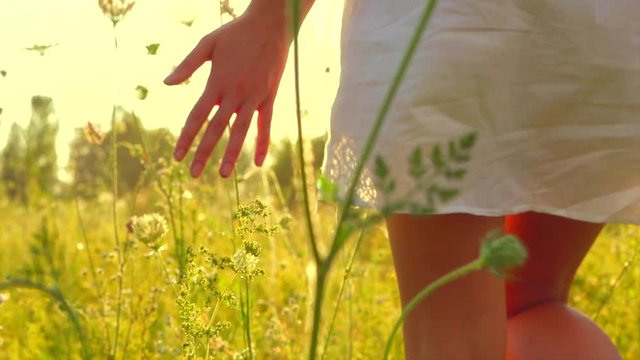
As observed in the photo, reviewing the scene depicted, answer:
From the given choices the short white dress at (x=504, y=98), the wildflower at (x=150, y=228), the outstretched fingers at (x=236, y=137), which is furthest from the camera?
the wildflower at (x=150, y=228)

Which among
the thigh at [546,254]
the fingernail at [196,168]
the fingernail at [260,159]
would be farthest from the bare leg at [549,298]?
the fingernail at [196,168]

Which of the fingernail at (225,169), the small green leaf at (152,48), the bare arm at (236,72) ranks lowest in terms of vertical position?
the fingernail at (225,169)

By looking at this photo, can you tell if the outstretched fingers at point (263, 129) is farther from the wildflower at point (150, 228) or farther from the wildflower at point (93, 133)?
the wildflower at point (93, 133)

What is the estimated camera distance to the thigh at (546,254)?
2111 millimetres

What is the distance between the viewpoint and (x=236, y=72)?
175cm

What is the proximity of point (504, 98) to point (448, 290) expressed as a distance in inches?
10.4

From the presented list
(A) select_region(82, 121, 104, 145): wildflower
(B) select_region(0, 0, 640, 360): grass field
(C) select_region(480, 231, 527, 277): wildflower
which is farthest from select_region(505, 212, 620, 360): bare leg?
(C) select_region(480, 231, 527, 277): wildflower

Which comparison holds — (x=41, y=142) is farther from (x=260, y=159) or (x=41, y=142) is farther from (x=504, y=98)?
(x=504, y=98)

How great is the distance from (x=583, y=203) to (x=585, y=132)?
0.34 ft

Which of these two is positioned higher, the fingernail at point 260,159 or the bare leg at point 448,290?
the fingernail at point 260,159

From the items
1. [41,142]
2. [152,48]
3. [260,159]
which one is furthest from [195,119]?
[41,142]

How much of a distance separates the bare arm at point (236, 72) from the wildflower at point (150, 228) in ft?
1.13

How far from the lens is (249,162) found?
3154 millimetres

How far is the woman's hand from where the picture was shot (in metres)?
1.75
